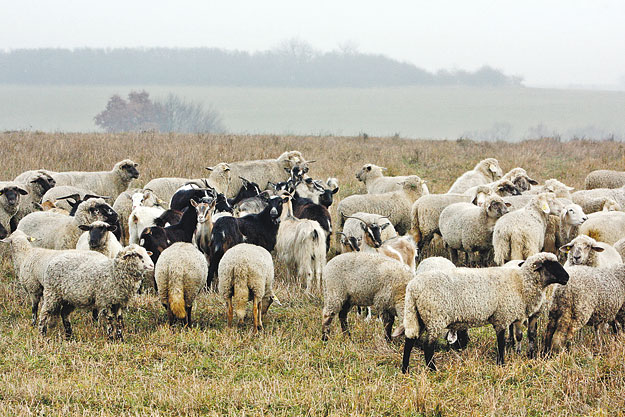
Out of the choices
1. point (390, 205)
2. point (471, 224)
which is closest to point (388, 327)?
point (471, 224)

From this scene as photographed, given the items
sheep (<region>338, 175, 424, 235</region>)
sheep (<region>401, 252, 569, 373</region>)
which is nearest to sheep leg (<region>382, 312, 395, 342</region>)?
sheep (<region>401, 252, 569, 373</region>)

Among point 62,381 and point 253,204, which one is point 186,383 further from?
point 253,204

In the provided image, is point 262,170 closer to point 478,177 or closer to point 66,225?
point 478,177

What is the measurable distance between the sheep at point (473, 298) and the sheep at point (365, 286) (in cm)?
85

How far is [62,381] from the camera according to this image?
5969 mm

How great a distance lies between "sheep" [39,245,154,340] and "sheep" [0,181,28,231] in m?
5.80

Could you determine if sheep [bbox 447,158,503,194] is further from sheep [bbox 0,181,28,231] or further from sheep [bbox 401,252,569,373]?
sheep [bbox 0,181,28,231]

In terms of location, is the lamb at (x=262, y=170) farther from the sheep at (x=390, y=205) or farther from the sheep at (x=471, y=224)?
the sheep at (x=471, y=224)

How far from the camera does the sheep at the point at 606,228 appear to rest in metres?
10.2

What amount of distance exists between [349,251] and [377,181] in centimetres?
683

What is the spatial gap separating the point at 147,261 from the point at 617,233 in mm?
7541

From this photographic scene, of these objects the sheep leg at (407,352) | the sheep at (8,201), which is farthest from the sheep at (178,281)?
the sheep at (8,201)

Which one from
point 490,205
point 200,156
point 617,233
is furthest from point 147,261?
point 200,156

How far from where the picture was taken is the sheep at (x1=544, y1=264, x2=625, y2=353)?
6895 millimetres
